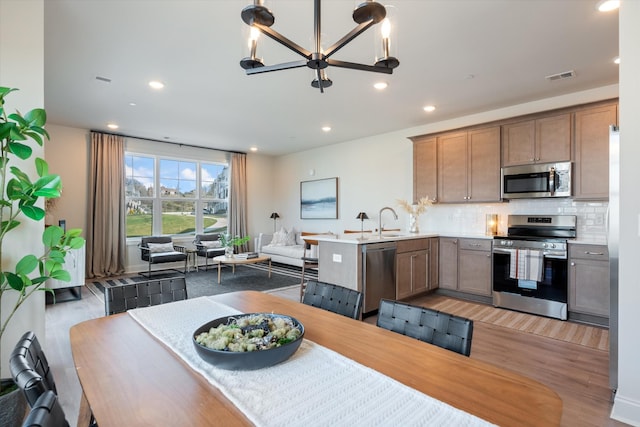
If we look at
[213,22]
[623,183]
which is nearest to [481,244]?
[623,183]

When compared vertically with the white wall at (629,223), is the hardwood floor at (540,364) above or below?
below

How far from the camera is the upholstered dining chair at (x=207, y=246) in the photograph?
21.2 ft

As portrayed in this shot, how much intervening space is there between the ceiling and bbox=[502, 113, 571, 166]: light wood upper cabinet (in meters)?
0.39

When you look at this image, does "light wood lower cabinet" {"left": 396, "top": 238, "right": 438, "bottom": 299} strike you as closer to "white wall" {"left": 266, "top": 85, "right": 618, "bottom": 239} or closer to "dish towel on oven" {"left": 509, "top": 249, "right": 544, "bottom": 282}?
"white wall" {"left": 266, "top": 85, "right": 618, "bottom": 239}

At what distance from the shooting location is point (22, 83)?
213 centimetres

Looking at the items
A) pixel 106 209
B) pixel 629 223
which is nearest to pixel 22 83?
pixel 629 223

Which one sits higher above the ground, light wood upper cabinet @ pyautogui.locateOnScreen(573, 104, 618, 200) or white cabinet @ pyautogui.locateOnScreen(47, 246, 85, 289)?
light wood upper cabinet @ pyautogui.locateOnScreen(573, 104, 618, 200)

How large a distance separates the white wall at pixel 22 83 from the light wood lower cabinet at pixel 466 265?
4511 millimetres

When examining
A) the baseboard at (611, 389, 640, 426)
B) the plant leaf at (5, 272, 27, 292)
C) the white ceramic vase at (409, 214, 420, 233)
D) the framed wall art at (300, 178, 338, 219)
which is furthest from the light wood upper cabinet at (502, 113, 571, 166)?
the plant leaf at (5, 272, 27, 292)

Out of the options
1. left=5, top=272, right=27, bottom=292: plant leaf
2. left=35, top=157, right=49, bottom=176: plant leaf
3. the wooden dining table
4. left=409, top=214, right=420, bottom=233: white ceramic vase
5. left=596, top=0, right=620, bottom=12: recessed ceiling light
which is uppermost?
left=596, top=0, right=620, bottom=12: recessed ceiling light

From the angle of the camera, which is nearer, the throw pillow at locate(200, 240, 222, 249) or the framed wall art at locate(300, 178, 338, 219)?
the throw pillow at locate(200, 240, 222, 249)

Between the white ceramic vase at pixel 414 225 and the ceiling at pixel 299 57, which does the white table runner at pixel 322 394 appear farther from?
the white ceramic vase at pixel 414 225

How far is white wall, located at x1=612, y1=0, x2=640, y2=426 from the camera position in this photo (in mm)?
1903

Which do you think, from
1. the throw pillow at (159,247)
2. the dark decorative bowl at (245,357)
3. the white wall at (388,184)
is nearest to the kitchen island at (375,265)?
the white wall at (388,184)
